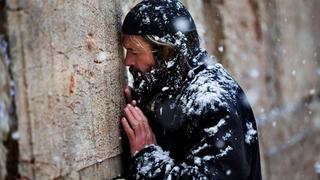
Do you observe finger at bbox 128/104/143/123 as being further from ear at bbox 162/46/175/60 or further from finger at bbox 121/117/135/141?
ear at bbox 162/46/175/60

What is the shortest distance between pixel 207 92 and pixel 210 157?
32 cm

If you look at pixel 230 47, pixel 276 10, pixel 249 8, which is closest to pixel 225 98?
pixel 230 47

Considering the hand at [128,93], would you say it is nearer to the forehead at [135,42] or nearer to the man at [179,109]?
the man at [179,109]

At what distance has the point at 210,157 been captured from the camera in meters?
2.46

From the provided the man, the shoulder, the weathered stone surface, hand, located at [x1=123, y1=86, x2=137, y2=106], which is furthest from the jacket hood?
the weathered stone surface

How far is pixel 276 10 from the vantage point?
18.4 ft

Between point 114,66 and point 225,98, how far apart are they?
2.13 feet

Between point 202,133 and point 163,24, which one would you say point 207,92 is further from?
point 163,24

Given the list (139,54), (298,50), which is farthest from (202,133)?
(298,50)

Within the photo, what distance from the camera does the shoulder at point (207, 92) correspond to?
256cm

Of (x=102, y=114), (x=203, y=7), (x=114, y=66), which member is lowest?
(x=102, y=114)

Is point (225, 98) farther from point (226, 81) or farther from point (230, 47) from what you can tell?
point (230, 47)

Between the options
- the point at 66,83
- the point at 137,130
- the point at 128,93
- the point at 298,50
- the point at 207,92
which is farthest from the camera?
the point at 298,50

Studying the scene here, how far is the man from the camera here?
2496 millimetres
